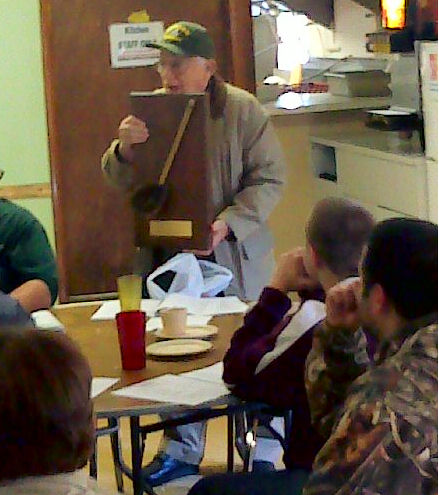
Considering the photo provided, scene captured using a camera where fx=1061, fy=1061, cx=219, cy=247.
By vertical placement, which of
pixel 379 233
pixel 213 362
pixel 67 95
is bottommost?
pixel 213 362

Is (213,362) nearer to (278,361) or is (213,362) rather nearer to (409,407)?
(278,361)

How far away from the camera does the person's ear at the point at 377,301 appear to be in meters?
1.72

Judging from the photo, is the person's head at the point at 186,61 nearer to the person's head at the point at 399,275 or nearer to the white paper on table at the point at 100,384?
the white paper on table at the point at 100,384

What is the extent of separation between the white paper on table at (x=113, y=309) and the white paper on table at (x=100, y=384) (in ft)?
1.76

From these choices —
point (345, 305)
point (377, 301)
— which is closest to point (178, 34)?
point (345, 305)

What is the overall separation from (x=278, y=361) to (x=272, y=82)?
395 centimetres

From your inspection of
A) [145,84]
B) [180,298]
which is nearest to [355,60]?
[145,84]

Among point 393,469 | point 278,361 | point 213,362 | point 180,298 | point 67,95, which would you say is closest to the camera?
point 393,469

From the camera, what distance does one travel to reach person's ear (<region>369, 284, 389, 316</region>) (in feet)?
5.63

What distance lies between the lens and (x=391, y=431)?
1553 millimetres

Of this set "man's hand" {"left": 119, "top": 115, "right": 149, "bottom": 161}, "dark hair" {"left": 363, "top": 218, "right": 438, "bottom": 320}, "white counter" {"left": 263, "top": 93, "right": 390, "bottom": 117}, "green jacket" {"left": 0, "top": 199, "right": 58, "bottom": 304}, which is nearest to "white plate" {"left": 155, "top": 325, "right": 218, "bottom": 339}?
"green jacket" {"left": 0, "top": 199, "right": 58, "bottom": 304}

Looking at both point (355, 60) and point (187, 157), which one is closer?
point (187, 157)

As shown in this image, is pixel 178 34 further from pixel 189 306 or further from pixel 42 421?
pixel 42 421

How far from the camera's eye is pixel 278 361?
7.35 feet
